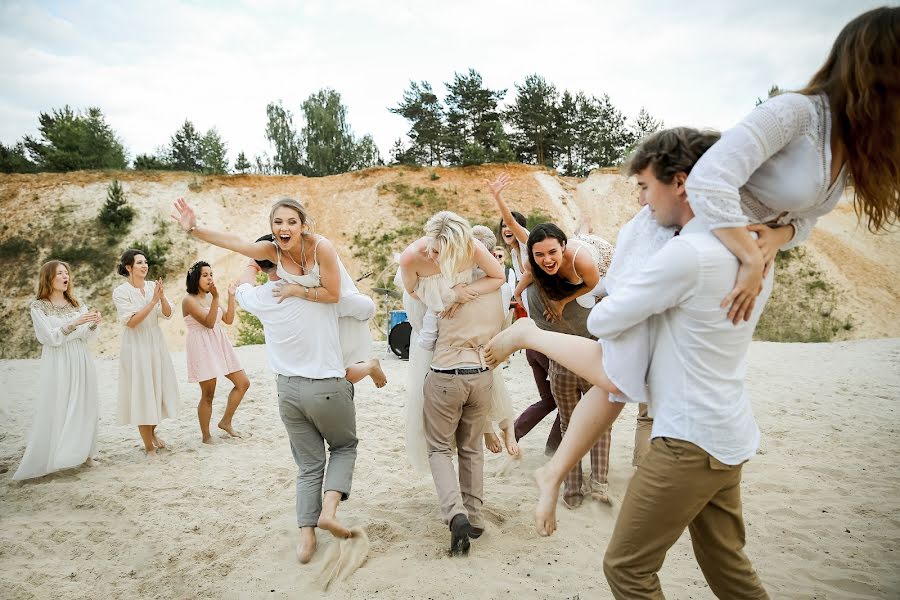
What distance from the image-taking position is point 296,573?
349 centimetres

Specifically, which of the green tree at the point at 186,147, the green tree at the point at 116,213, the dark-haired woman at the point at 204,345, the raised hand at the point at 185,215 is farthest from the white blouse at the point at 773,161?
the green tree at the point at 186,147

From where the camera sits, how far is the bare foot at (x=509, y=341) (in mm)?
2537

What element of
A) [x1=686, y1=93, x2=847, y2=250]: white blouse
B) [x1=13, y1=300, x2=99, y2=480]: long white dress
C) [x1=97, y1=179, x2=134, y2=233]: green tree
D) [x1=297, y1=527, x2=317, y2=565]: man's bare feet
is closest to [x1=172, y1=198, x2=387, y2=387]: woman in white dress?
[x1=297, y1=527, x2=317, y2=565]: man's bare feet

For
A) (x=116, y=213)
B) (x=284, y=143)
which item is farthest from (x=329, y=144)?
(x=116, y=213)

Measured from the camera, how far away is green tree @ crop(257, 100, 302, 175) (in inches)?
1396

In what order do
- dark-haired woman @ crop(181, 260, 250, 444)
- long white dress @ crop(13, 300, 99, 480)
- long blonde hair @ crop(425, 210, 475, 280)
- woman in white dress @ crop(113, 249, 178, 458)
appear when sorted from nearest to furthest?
long blonde hair @ crop(425, 210, 475, 280) < long white dress @ crop(13, 300, 99, 480) < woman in white dress @ crop(113, 249, 178, 458) < dark-haired woman @ crop(181, 260, 250, 444)

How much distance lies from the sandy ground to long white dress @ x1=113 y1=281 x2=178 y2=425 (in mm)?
506

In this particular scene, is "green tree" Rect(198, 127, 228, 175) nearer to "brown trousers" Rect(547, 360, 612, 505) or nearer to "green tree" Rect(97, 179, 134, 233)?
"green tree" Rect(97, 179, 134, 233)

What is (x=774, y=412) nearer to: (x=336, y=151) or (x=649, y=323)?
(x=649, y=323)

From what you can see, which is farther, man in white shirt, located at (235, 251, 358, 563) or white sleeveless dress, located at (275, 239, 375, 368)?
white sleeveless dress, located at (275, 239, 375, 368)

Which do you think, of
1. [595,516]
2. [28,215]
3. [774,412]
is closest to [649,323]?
[595,516]

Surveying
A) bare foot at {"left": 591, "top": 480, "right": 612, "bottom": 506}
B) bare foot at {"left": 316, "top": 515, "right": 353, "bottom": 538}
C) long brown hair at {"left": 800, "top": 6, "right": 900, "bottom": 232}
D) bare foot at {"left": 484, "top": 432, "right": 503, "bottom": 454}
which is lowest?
bare foot at {"left": 591, "top": 480, "right": 612, "bottom": 506}

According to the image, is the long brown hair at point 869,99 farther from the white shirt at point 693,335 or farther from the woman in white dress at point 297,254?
the woman in white dress at point 297,254

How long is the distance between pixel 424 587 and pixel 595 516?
1.53m
